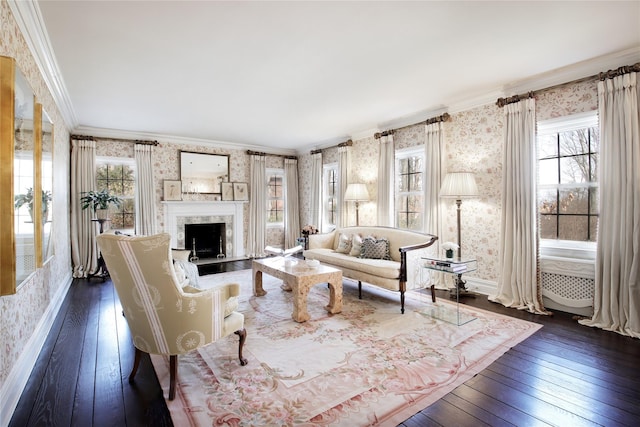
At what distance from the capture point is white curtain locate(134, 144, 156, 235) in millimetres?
6102

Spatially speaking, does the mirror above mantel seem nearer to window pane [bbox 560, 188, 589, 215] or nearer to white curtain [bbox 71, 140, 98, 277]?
white curtain [bbox 71, 140, 98, 277]

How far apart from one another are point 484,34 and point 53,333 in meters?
4.84

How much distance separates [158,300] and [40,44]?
257 centimetres

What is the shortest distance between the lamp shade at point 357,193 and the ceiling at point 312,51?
1430mm

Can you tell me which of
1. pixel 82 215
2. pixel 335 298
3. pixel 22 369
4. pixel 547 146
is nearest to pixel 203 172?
pixel 82 215

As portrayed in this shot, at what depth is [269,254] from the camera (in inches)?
299

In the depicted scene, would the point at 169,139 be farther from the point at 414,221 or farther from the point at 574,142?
the point at 574,142

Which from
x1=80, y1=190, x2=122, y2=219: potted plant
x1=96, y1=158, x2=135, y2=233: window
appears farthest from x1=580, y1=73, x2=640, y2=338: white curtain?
x1=96, y1=158, x2=135, y2=233: window

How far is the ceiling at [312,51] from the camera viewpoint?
2.41m

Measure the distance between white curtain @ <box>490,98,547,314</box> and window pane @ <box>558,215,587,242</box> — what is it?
1.19 feet

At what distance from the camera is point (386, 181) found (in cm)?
554

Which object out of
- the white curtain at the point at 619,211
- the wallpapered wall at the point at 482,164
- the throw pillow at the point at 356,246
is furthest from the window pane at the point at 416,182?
the white curtain at the point at 619,211

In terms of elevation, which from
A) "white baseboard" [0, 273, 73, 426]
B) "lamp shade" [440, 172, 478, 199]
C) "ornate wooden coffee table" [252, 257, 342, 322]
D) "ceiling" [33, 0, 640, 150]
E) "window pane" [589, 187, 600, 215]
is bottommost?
"white baseboard" [0, 273, 73, 426]

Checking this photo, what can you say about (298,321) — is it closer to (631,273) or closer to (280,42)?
(280,42)
